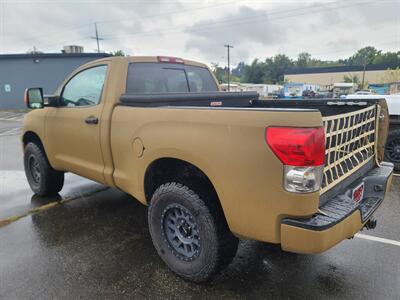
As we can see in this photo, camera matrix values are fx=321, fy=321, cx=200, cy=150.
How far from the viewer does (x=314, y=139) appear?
1.96 metres

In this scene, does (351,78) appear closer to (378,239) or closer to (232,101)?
(232,101)

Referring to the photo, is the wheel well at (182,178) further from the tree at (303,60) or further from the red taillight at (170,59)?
the tree at (303,60)

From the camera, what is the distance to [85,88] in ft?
12.8

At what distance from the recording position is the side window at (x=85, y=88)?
362cm

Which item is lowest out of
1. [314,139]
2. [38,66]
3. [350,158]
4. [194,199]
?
[194,199]

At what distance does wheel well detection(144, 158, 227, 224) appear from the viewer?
257 centimetres

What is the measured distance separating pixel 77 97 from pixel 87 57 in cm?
2212

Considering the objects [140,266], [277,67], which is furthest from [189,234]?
[277,67]

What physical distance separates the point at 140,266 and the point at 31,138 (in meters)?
3.06

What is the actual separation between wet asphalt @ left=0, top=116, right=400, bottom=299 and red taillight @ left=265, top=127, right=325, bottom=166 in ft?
4.15

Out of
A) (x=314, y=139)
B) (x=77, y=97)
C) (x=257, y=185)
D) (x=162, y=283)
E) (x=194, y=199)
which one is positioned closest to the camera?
(x=314, y=139)

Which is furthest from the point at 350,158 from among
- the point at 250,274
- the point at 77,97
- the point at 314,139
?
the point at 77,97

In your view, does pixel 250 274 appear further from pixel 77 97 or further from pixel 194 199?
pixel 77 97

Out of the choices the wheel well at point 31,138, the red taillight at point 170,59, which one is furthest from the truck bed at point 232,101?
the wheel well at point 31,138
